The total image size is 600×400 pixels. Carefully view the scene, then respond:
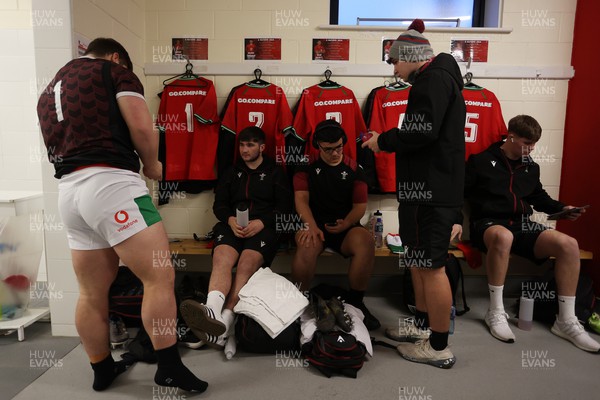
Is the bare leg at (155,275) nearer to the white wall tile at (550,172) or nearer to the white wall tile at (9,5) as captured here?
the white wall tile at (9,5)

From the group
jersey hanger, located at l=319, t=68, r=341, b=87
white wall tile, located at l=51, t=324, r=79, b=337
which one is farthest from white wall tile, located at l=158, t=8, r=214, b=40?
white wall tile, located at l=51, t=324, r=79, b=337

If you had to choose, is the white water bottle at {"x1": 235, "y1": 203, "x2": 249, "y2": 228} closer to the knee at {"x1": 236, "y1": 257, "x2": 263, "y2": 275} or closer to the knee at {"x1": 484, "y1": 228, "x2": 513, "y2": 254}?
the knee at {"x1": 236, "y1": 257, "x2": 263, "y2": 275}

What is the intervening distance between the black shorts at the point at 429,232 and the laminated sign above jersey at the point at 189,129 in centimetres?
160

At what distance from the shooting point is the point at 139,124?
1.37 meters

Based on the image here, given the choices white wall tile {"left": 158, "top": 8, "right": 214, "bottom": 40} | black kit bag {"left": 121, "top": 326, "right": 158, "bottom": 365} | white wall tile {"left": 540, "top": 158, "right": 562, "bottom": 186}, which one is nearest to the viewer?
black kit bag {"left": 121, "top": 326, "right": 158, "bottom": 365}

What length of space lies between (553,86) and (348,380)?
265 centimetres

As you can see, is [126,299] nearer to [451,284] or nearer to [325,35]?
[451,284]

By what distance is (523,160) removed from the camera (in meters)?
2.55

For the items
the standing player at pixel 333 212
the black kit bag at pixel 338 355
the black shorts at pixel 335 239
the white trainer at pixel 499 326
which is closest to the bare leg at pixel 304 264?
the standing player at pixel 333 212

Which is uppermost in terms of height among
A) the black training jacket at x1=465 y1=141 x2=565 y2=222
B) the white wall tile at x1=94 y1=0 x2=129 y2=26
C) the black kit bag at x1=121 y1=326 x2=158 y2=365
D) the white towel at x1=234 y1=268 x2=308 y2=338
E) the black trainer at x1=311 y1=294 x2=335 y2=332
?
the white wall tile at x1=94 y1=0 x2=129 y2=26

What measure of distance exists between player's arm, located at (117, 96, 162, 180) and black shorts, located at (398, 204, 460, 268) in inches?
44.9

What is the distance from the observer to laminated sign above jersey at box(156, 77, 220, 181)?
Result: 2779mm

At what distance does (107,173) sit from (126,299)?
39.1 inches

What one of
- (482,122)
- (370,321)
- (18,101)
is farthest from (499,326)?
(18,101)
